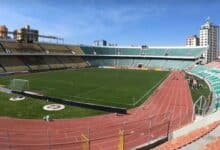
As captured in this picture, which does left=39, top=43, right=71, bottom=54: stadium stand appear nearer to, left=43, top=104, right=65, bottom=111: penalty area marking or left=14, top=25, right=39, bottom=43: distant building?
left=14, top=25, right=39, bottom=43: distant building

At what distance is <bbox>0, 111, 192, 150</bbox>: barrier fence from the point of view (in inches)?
615

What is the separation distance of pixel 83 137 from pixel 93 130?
1.76 meters

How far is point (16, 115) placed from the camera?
22.4m

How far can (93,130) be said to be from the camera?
19375 millimetres

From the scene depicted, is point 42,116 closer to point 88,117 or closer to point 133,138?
point 88,117

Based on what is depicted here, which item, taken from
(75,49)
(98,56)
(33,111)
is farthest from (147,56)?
(33,111)

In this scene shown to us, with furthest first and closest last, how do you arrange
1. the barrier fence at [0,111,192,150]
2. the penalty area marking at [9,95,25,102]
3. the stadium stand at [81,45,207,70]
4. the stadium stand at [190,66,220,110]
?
the stadium stand at [81,45,207,70], the penalty area marking at [9,95,25,102], the stadium stand at [190,66,220,110], the barrier fence at [0,111,192,150]

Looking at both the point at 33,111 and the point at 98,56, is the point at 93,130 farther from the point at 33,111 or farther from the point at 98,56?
the point at 98,56

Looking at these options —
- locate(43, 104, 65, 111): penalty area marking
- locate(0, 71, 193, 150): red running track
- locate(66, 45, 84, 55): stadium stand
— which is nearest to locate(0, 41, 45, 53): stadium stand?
locate(66, 45, 84, 55): stadium stand

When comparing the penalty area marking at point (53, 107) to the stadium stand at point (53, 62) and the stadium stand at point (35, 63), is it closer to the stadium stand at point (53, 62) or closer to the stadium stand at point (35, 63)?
the stadium stand at point (35, 63)

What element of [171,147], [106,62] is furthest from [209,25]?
[171,147]

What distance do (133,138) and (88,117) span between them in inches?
247

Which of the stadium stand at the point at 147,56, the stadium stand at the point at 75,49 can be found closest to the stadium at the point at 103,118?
the stadium stand at the point at 147,56

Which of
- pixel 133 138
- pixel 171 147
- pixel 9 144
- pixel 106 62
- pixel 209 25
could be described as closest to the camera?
pixel 171 147
